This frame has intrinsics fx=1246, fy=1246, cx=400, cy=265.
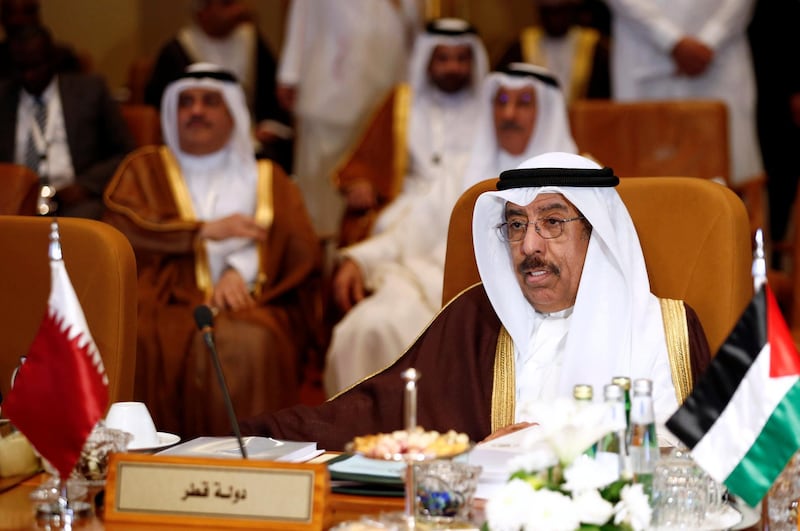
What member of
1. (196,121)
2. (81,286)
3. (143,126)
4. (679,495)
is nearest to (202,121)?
(196,121)

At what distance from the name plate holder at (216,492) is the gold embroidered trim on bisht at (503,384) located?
108cm

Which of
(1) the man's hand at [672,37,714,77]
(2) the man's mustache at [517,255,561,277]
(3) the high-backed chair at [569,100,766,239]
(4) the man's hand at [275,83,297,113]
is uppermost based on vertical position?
(1) the man's hand at [672,37,714,77]

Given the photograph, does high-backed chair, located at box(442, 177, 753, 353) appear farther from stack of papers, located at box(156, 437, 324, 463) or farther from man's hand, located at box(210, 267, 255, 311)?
man's hand, located at box(210, 267, 255, 311)

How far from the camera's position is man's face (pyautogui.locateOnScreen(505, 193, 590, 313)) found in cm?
293

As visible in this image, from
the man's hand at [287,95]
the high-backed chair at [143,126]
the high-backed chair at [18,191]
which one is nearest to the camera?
the high-backed chair at [18,191]

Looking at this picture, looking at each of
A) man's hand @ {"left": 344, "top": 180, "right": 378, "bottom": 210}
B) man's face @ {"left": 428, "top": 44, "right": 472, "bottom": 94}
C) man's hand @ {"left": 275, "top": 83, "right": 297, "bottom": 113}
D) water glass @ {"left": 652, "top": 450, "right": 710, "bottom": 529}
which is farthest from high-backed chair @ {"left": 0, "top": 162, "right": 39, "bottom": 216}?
water glass @ {"left": 652, "top": 450, "right": 710, "bottom": 529}

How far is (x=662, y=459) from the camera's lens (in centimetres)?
194

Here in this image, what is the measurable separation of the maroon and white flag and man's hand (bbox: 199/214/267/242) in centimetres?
279

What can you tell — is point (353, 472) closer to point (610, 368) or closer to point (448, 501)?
point (448, 501)

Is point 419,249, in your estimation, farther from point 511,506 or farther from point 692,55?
point 511,506

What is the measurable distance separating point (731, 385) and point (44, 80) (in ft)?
15.7

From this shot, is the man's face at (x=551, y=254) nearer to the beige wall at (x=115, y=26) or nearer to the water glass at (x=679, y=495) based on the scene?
the water glass at (x=679, y=495)

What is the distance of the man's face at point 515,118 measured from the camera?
17.5ft

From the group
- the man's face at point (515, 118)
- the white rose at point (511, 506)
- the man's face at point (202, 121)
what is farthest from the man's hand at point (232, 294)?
the white rose at point (511, 506)
